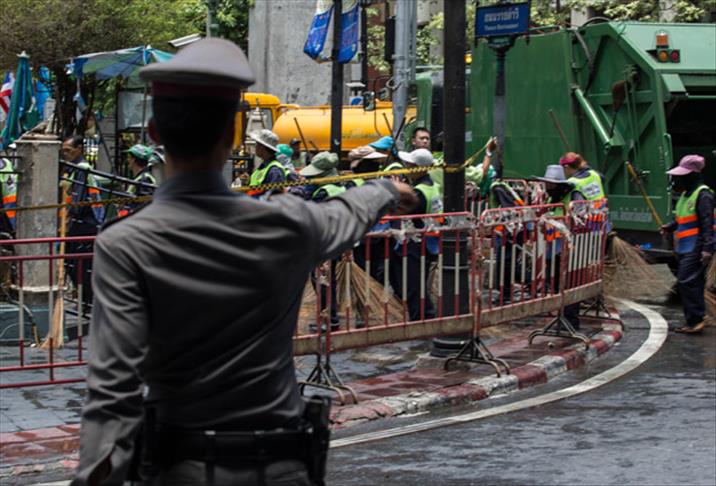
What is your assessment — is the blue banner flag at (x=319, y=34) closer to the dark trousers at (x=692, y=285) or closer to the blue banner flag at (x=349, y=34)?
the blue banner flag at (x=349, y=34)

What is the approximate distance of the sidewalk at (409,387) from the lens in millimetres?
7031

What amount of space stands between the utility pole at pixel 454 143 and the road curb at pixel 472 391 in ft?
2.24

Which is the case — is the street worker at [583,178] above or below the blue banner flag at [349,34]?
below

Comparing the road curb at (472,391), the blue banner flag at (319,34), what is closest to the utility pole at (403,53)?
the blue banner flag at (319,34)

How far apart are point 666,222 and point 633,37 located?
222cm

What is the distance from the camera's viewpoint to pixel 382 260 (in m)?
9.66

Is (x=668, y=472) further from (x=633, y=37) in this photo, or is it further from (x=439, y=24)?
(x=439, y=24)

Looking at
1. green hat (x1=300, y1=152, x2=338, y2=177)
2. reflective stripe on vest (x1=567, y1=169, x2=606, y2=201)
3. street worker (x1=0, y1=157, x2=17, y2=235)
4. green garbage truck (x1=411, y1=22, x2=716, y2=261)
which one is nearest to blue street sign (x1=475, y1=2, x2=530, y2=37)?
green garbage truck (x1=411, y1=22, x2=716, y2=261)

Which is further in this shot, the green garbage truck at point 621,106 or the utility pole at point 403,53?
the utility pole at point 403,53

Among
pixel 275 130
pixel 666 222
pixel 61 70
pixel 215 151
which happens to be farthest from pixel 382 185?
pixel 275 130

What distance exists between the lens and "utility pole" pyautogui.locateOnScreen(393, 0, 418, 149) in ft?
63.4

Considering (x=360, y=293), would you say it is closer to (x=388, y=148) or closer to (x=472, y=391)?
A: (x=472, y=391)

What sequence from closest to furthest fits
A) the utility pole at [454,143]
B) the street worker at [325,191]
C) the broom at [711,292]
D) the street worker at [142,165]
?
the street worker at [325,191]
the utility pole at [454,143]
the broom at [711,292]
the street worker at [142,165]

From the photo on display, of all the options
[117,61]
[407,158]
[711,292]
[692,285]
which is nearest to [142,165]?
[407,158]
